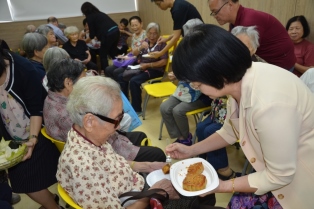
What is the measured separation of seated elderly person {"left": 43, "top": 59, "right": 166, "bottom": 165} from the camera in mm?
1701

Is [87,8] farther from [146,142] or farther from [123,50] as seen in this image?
[146,142]

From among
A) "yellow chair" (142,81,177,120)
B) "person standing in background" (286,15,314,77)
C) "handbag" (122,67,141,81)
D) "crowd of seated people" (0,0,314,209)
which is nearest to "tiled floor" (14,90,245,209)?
"crowd of seated people" (0,0,314,209)

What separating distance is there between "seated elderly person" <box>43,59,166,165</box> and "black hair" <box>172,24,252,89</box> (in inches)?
34.4

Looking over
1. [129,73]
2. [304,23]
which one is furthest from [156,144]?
[304,23]

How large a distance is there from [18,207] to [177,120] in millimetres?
1734

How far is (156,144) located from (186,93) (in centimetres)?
77

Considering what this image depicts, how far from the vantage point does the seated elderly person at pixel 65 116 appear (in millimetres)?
1701

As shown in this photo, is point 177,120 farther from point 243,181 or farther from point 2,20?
point 2,20

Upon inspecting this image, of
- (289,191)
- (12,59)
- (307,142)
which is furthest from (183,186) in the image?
(12,59)

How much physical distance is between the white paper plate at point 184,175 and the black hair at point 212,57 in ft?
1.56

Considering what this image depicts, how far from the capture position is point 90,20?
4969 mm

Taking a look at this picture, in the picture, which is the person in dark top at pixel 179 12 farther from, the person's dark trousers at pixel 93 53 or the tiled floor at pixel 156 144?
the person's dark trousers at pixel 93 53

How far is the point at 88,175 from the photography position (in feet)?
3.83

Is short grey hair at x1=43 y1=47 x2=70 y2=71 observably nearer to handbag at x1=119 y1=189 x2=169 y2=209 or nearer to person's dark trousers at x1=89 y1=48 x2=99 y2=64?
handbag at x1=119 y1=189 x2=169 y2=209
